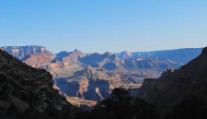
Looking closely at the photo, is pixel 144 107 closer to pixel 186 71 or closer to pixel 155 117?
pixel 155 117

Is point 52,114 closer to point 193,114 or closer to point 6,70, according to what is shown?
point 6,70

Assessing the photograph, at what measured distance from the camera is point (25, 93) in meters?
62.2

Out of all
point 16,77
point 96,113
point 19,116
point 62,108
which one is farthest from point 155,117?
point 16,77

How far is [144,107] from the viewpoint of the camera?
4834cm

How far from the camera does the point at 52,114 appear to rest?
59844mm

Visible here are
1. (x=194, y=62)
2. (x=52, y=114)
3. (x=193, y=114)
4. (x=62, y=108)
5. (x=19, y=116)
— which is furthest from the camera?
(x=194, y=62)

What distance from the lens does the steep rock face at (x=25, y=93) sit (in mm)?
54312

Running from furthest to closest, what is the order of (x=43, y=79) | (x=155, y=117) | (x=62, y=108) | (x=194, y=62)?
1. (x=194, y=62)
2. (x=43, y=79)
3. (x=62, y=108)
4. (x=155, y=117)

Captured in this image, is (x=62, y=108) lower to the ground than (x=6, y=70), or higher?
lower

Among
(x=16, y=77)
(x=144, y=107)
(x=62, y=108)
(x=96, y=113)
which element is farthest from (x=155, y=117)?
(x=16, y=77)

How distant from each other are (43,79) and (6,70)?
24.5 ft

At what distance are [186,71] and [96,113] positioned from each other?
10998 centimetres

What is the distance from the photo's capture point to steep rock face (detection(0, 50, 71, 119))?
54.3m

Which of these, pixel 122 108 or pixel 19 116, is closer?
pixel 122 108
